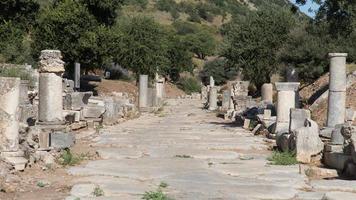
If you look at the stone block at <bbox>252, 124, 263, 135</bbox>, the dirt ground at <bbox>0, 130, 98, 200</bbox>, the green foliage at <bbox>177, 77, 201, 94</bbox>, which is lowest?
the dirt ground at <bbox>0, 130, 98, 200</bbox>

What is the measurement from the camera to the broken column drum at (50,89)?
1234 cm

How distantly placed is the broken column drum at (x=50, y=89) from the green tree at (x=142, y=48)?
33685 mm

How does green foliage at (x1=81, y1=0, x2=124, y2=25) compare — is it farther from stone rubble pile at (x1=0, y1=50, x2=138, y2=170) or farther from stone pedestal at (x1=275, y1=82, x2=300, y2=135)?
stone pedestal at (x1=275, y1=82, x2=300, y2=135)

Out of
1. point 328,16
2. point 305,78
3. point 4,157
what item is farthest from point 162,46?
point 4,157

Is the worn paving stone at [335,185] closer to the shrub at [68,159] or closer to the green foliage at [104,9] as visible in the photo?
the shrub at [68,159]

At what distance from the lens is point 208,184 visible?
8.56 meters

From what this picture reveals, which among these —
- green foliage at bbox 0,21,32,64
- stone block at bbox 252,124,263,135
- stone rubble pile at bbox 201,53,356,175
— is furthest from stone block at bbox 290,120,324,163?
green foliage at bbox 0,21,32,64

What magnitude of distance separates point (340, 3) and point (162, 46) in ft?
109

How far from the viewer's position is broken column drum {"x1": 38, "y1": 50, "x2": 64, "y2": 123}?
12344 mm

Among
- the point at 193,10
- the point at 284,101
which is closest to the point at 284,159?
the point at 284,101

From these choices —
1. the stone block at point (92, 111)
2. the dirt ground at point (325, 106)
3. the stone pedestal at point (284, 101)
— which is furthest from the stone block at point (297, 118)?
the stone block at point (92, 111)

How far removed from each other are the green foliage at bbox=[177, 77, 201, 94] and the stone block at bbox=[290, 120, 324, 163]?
62986 millimetres

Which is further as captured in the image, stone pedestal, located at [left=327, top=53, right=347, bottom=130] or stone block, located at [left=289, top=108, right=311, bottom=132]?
stone pedestal, located at [left=327, top=53, right=347, bottom=130]

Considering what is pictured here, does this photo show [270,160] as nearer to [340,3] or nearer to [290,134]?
[290,134]
